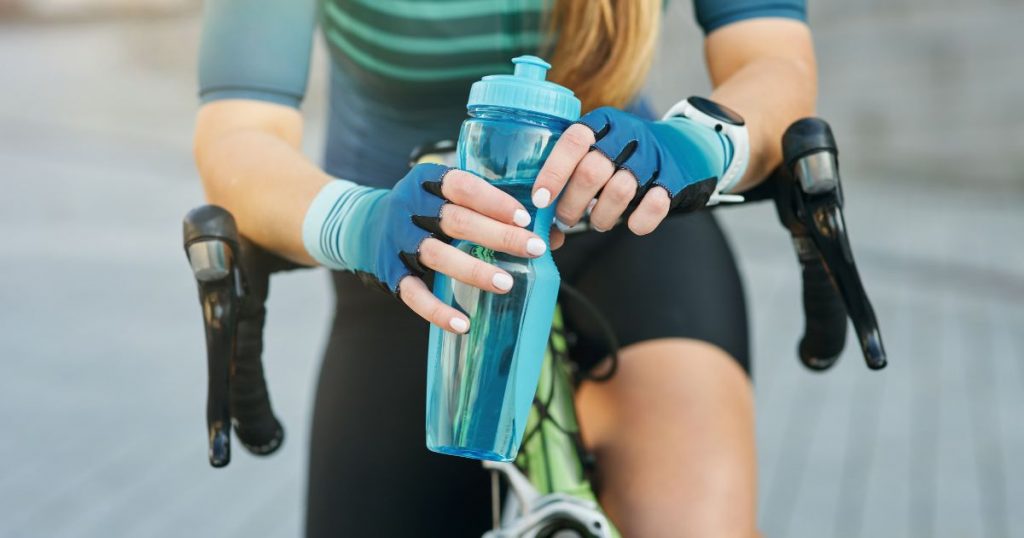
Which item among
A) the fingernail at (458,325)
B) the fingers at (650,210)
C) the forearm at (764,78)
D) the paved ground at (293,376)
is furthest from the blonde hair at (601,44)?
the paved ground at (293,376)

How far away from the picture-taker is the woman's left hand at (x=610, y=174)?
3.18 feet

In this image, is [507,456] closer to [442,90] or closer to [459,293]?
[459,293]

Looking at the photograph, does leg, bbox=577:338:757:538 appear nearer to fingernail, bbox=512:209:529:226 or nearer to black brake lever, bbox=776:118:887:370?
black brake lever, bbox=776:118:887:370

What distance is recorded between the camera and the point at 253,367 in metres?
1.30

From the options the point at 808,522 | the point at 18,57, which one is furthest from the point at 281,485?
the point at 18,57

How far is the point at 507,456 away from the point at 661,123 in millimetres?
370

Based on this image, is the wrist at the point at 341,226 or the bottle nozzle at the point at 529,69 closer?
the bottle nozzle at the point at 529,69

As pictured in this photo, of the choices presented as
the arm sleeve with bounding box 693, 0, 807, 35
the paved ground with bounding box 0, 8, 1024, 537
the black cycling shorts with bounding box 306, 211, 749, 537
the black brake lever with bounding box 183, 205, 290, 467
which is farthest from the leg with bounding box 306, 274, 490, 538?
the paved ground with bounding box 0, 8, 1024, 537

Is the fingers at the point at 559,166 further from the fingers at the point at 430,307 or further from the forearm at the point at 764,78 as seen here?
the forearm at the point at 764,78

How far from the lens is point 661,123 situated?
44.3 inches

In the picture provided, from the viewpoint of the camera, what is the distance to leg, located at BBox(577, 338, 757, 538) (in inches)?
55.1

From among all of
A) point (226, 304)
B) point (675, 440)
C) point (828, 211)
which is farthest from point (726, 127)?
point (226, 304)

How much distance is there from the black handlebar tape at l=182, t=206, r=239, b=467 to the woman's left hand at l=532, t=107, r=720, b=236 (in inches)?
15.1

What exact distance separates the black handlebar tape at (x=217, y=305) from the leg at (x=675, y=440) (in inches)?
21.5
